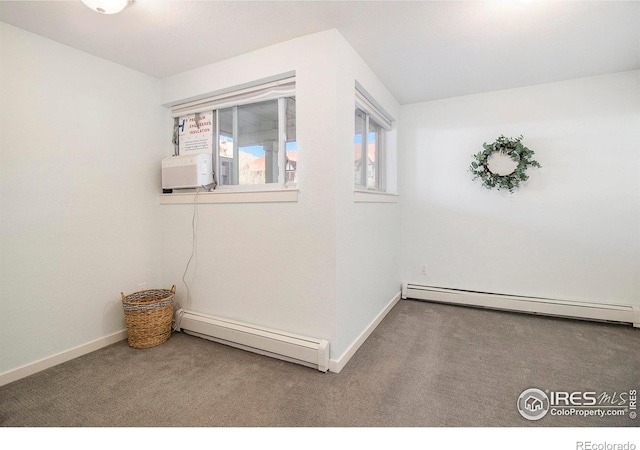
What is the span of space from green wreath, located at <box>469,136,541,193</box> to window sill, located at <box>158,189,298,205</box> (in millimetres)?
2184

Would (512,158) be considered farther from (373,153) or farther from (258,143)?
(258,143)

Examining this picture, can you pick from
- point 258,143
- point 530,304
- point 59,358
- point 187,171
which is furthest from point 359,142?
point 59,358

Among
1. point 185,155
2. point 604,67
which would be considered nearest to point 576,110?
point 604,67

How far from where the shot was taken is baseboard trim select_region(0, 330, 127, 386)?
6.10 ft

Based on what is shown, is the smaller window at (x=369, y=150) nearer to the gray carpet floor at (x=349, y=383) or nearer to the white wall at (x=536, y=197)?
the white wall at (x=536, y=197)

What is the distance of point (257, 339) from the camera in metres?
2.17

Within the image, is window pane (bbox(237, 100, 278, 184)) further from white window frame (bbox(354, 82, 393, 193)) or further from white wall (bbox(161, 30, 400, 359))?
white window frame (bbox(354, 82, 393, 193))

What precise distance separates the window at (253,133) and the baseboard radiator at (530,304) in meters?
2.17

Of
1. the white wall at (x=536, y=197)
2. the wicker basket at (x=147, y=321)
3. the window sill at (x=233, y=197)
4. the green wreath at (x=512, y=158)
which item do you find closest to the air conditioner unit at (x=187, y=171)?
the window sill at (x=233, y=197)

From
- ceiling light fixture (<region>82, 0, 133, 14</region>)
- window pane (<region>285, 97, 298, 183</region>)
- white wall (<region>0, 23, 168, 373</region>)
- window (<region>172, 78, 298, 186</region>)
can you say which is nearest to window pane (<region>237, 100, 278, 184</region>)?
window (<region>172, 78, 298, 186</region>)

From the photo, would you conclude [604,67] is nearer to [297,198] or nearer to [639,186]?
[639,186]

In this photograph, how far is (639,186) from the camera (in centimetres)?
266

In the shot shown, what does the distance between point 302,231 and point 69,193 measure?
5.68 feet

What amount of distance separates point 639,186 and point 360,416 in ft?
10.4
